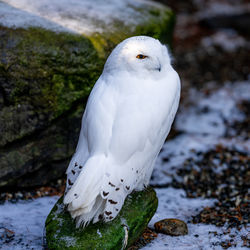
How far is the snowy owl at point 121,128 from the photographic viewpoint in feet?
9.09

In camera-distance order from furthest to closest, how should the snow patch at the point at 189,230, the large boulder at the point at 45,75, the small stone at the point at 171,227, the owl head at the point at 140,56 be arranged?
the large boulder at the point at 45,75 → the small stone at the point at 171,227 → the snow patch at the point at 189,230 → the owl head at the point at 140,56

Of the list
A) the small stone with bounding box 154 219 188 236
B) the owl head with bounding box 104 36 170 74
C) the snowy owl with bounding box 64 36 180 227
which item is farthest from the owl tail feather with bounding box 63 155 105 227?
the small stone with bounding box 154 219 188 236

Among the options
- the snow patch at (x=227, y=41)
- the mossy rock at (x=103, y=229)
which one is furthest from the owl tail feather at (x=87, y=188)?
the snow patch at (x=227, y=41)

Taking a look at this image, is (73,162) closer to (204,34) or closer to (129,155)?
(129,155)

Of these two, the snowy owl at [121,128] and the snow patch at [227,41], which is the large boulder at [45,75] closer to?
the snowy owl at [121,128]

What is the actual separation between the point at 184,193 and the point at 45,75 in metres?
2.07

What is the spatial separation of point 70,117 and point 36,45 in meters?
0.89

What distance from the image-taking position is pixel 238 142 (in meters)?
5.76

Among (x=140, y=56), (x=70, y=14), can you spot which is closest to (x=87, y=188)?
(x=140, y=56)

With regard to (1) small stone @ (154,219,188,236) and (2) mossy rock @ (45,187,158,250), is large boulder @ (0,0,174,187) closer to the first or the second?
(2) mossy rock @ (45,187,158,250)

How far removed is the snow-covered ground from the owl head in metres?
1.51

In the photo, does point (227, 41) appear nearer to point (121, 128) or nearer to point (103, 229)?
point (121, 128)

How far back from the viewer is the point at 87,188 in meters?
2.69

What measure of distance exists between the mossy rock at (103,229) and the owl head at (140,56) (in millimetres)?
1088
